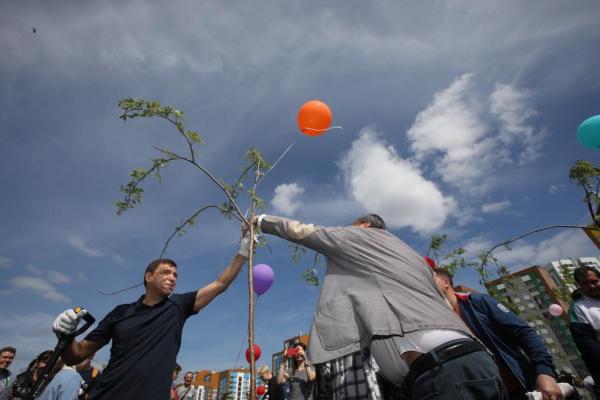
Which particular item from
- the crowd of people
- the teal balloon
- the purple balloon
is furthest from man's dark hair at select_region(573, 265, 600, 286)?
the purple balloon

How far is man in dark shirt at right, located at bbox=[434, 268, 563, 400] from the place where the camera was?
221 centimetres

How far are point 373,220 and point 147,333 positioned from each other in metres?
2.01

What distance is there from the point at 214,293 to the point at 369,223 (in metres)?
1.70

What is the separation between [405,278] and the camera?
1.71m

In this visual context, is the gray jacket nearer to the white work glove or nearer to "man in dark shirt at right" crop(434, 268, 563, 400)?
"man in dark shirt at right" crop(434, 268, 563, 400)

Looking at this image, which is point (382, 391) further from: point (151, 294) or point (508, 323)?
point (151, 294)

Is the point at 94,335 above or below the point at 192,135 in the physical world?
below

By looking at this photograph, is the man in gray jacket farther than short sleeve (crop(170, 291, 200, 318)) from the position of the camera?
No

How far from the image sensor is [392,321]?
1536 millimetres

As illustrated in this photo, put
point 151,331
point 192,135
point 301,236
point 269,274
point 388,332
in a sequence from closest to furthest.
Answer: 1. point 388,332
2. point 301,236
3. point 151,331
4. point 192,135
5. point 269,274

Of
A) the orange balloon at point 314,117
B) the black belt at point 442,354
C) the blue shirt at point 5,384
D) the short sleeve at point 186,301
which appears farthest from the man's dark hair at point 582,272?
the blue shirt at point 5,384

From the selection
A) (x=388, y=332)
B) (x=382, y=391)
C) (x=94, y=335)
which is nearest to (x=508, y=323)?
(x=382, y=391)

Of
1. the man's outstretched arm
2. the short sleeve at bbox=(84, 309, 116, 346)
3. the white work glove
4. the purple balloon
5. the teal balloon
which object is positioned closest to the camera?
the white work glove

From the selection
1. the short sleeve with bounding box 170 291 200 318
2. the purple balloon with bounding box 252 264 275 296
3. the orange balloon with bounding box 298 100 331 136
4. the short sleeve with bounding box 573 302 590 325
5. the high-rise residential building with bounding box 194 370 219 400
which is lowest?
the short sleeve with bounding box 573 302 590 325
